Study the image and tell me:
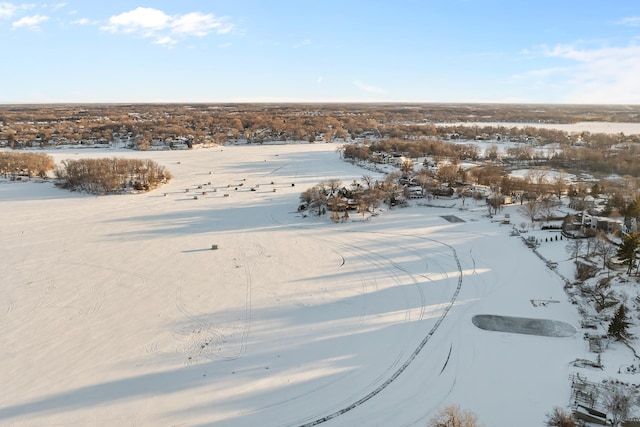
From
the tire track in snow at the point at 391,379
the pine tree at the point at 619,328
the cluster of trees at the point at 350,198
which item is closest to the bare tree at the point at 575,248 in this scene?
the pine tree at the point at 619,328

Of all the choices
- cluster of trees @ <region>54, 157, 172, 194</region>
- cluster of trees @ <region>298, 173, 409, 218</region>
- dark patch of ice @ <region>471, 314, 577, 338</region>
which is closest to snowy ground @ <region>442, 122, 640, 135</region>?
cluster of trees @ <region>298, 173, 409, 218</region>

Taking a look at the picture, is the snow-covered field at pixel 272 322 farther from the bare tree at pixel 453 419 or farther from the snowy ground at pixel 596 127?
the snowy ground at pixel 596 127

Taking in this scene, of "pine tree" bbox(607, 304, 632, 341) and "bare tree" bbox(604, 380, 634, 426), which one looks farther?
"pine tree" bbox(607, 304, 632, 341)

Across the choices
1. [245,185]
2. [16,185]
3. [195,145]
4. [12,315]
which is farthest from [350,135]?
[12,315]

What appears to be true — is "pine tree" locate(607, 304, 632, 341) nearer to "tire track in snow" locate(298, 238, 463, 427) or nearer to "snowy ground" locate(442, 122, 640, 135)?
"tire track in snow" locate(298, 238, 463, 427)

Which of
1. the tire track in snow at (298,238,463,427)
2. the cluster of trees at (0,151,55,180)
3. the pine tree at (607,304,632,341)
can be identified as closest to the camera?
the tire track in snow at (298,238,463,427)

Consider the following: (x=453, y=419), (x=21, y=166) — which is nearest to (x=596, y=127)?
(x=453, y=419)
